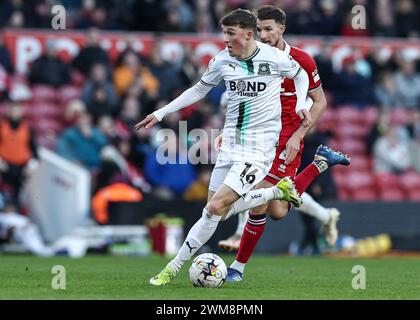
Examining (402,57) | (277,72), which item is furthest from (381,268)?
(402,57)

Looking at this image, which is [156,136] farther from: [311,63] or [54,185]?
[311,63]

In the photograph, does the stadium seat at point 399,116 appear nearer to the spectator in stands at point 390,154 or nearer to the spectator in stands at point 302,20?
the spectator in stands at point 390,154

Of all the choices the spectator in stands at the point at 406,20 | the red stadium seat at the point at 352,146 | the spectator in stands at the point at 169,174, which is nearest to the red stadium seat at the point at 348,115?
the red stadium seat at the point at 352,146

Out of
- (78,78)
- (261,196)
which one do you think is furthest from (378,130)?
(261,196)

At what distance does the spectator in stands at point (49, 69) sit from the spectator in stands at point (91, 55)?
1.31 feet

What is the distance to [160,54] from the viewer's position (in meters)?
21.1

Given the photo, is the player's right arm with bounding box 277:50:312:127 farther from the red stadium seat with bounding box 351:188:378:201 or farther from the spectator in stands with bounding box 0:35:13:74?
the red stadium seat with bounding box 351:188:378:201

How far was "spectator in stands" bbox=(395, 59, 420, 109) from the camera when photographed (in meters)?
22.9

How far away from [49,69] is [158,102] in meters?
2.01

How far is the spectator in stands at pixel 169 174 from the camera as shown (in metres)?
19.1

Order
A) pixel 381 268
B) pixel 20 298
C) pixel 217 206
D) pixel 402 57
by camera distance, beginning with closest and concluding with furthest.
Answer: pixel 20 298
pixel 217 206
pixel 381 268
pixel 402 57

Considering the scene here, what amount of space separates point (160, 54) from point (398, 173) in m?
5.00
